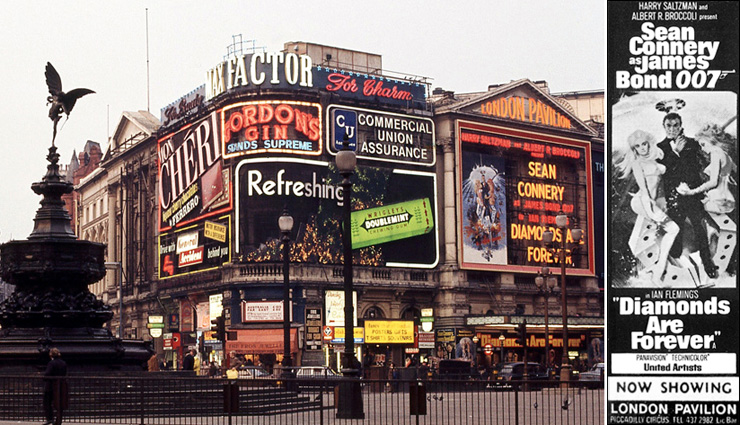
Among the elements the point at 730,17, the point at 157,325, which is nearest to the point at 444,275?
the point at 157,325

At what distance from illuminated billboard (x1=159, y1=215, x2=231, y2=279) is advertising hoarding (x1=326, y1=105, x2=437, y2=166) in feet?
29.7

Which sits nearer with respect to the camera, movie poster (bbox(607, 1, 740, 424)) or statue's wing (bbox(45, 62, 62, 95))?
movie poster (bbox(607, 1, 740, 424))

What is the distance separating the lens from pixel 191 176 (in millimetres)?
81062

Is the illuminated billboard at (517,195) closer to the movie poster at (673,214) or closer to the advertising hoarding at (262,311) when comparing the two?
the advertising hoarding at (262,311)

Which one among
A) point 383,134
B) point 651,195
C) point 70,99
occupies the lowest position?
point 651,195

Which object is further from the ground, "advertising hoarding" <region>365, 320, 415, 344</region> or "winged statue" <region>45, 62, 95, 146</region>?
"winged statue" <region>45, 62, 95, 146</region>

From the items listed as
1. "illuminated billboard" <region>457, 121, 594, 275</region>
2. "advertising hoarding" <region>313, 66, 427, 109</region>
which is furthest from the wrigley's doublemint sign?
"advertising hoarding" <region>313, 66, 427, 109</region>

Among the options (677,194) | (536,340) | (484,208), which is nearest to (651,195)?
(677,194)

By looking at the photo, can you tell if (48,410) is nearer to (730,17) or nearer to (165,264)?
(730,17)

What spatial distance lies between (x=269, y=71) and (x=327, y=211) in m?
9.78

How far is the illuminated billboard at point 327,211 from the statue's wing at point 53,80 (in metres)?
44.0

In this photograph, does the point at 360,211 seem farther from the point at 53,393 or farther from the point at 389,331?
the point at 53,393

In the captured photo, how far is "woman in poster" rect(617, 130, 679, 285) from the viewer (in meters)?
7.96

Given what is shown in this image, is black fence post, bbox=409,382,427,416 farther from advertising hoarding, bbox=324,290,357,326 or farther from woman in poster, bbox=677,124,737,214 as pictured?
advertising hoarding, bbox=324,290,357,326
